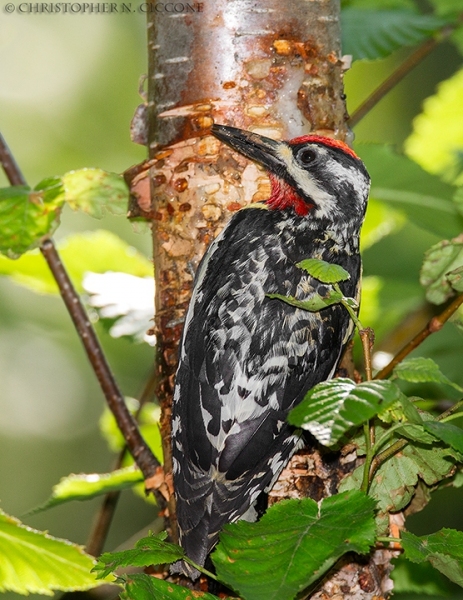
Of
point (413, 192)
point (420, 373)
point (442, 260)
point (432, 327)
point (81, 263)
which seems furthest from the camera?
point (81, 263)

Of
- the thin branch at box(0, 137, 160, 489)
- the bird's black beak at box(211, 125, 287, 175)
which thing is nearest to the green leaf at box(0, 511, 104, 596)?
the thin branch at box(0, 137, 160, 489)

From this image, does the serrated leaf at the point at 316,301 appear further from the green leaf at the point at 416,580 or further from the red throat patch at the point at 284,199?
the green leaf at the point at 416,580

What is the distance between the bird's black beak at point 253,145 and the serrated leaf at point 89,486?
3.14ft

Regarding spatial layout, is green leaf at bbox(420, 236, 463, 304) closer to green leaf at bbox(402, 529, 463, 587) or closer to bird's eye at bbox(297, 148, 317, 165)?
bird's eye at bbox(297, 148, 317, 165)

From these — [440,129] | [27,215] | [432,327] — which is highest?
[440,129]

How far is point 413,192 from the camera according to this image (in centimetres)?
260

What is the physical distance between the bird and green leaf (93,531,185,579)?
1.46 feet

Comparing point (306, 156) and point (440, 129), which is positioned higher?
point (440, 129)

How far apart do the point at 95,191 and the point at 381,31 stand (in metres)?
1.12

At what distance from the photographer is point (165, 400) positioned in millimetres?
2229

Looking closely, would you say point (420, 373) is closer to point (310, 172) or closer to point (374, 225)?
point (310, 172)

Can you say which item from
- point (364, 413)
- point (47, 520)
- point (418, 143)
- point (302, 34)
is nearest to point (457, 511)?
point (418, 143)

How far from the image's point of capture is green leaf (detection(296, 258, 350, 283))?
1527 millimetres

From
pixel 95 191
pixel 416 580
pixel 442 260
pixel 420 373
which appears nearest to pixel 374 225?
pixel 442 260
